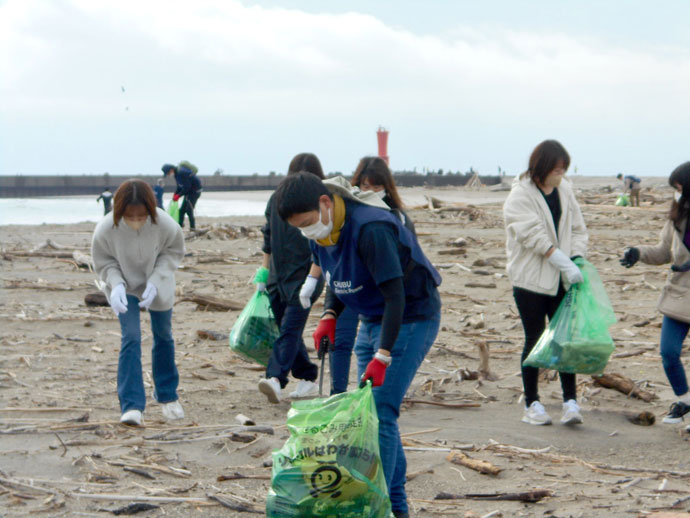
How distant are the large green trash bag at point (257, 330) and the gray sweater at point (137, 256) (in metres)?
1.01

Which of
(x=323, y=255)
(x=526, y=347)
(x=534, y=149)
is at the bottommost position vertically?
(x=526, y=347)

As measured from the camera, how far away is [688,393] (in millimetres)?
6371

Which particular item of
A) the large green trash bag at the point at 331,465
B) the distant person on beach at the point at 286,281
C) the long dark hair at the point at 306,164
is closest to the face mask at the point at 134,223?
the distant person on beach at the point at 286,281

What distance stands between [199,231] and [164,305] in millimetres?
14328

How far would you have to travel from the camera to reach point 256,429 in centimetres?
579

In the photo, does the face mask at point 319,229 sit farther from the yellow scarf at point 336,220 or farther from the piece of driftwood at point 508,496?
the piece of driftwood at point 508,496

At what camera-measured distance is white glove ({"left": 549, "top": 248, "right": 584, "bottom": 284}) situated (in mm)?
6074

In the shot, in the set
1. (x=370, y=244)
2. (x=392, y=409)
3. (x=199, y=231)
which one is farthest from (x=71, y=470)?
(x=199, y=231)

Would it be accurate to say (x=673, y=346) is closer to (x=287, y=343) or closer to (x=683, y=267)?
(x=683, y=267)

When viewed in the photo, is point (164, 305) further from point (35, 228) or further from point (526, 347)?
point (35, 228)

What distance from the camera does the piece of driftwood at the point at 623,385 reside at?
7086 millimetres

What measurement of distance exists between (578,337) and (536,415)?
0.66 meters

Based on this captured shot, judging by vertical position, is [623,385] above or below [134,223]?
below

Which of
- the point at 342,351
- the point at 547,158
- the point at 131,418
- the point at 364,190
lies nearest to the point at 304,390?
the point at 342,351
